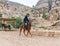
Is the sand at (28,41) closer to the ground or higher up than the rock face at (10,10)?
closer to the ground

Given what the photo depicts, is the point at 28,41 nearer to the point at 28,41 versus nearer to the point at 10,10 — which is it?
the point at 28,41

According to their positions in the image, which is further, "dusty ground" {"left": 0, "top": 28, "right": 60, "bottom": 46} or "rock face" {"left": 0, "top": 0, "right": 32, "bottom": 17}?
"rock face" {"left": 0, "top": 0, "right": 32, "bottom": 17}

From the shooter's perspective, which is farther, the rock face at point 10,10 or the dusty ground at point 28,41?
the rock face at point 10,10

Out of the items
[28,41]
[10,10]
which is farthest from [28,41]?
[10,10]

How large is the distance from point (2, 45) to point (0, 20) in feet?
53.7

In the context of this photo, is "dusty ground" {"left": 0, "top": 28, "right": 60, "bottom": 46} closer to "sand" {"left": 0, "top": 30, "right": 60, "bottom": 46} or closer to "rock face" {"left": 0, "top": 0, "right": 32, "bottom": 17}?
"sand" {"left": 0, "top": 30, "right": 60, "bottom": 46}

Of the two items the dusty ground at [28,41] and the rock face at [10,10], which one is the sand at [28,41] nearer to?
the dusty ground at [28,41]

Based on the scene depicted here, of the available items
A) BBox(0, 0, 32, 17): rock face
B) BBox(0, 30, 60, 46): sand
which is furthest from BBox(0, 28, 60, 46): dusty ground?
BBox(0, 0, 32, 17): rock face

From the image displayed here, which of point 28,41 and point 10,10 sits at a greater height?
point 10,10

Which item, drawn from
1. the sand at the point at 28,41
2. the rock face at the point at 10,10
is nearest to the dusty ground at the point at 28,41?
the sand at the point at 28,41

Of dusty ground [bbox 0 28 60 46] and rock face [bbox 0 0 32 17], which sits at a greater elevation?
rock face [bbox 0 0 32 17]

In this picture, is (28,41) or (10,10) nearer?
(28,41)

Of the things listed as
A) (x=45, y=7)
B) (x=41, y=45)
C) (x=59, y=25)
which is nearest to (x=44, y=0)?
(x=45, y=7)

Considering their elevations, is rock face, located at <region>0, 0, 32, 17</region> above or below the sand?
above
